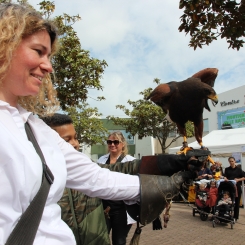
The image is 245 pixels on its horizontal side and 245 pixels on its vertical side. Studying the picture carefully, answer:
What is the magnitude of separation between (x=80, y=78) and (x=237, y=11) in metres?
3.66

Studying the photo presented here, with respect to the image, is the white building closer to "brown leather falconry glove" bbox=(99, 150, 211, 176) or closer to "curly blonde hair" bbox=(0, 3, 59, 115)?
"brown leather falconry glove" bbox=(99, 150, 211, 176)

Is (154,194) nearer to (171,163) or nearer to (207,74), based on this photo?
(171,163)

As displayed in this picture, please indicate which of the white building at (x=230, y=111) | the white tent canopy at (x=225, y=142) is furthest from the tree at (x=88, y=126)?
the white tent canopy at (x=225, y=142)

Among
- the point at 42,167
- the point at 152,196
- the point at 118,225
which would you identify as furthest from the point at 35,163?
the point at 118,225

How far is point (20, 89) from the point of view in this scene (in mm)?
1077

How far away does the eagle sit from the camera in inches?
108

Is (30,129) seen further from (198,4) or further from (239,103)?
(239,103)

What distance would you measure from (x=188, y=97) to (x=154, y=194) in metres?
1.44

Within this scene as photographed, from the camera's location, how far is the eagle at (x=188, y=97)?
108 inches

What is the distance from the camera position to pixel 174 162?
1805mm

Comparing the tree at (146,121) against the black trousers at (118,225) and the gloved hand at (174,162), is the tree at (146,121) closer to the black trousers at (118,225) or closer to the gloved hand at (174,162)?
the black trousers at (118,225)

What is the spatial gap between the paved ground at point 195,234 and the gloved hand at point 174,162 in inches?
171

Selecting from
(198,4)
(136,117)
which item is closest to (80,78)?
(198,4)

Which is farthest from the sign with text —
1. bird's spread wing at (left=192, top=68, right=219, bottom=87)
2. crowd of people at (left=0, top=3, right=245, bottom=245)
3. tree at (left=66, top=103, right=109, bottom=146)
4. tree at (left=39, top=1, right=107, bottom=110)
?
crowd of people at (left=0, top=3, right=245, bottom=245)
